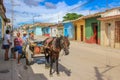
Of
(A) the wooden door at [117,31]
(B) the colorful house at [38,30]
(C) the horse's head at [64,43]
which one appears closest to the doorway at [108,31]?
(A) the wooden door at [117,31]

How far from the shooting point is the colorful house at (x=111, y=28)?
22.2 m

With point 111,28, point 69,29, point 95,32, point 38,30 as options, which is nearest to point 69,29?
point 69,29

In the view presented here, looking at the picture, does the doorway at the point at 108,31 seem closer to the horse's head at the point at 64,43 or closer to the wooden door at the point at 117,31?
the wooden door at the point at 117,31

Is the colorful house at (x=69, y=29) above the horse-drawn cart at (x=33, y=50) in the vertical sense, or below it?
above

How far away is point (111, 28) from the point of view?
23.5 m

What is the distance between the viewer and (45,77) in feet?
26.6

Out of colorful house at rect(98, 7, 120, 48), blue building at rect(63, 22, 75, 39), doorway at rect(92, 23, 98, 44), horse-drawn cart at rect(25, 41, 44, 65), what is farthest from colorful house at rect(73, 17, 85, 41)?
horse-drawn cart at rect(25, 41, 44, 65)

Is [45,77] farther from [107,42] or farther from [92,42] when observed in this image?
[92,42]

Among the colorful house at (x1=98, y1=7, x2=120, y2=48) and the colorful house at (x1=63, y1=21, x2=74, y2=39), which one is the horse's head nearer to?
the colorful house at (x1=98, y1=7, x2=120, y2=48)

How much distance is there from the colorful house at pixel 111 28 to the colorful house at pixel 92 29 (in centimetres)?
180

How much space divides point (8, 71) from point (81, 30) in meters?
26.2

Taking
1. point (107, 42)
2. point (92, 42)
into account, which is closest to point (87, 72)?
point (107, 42)

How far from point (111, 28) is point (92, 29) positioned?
6.11 meters

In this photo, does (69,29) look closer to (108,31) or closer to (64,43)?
(108,31)
